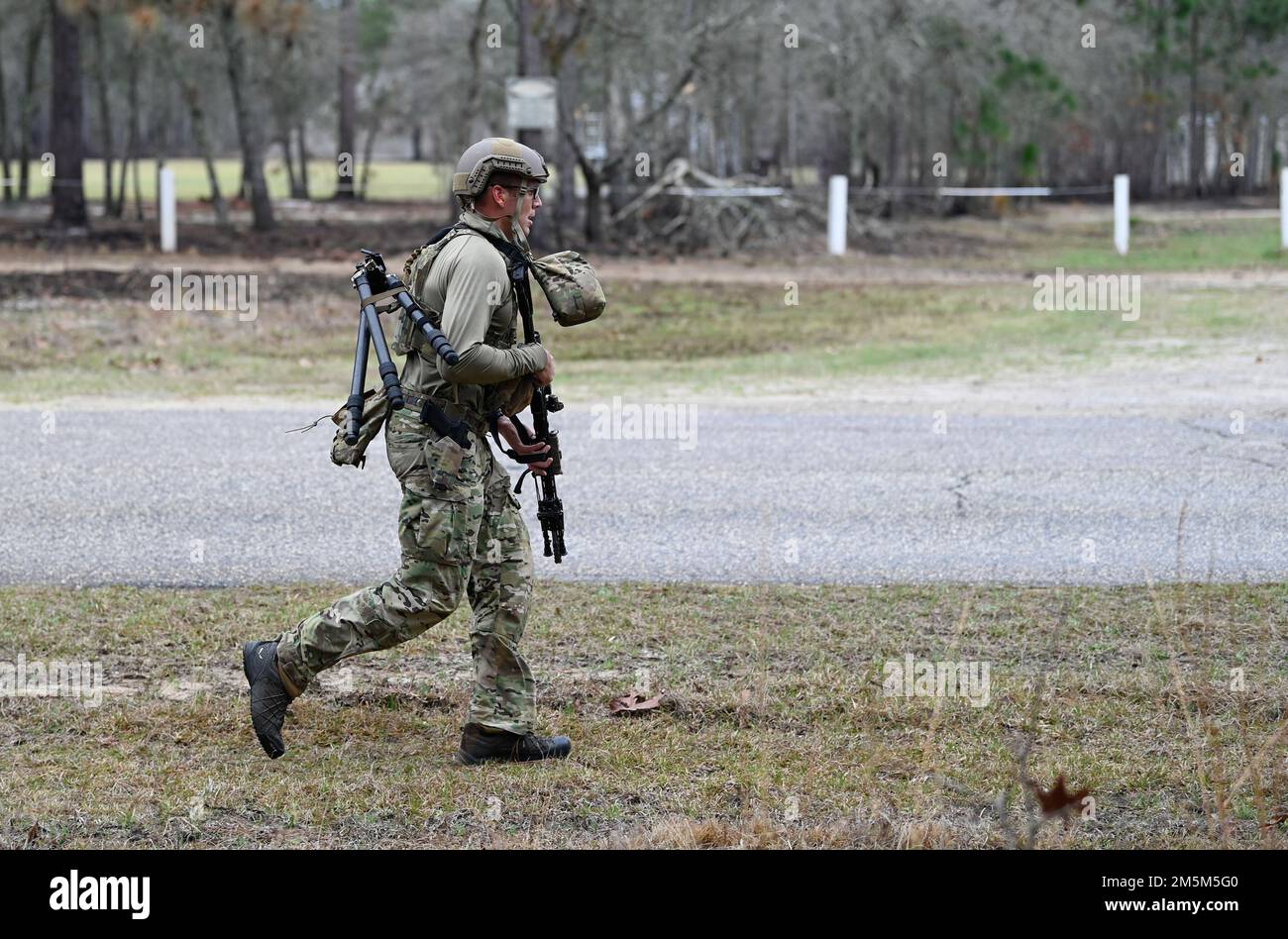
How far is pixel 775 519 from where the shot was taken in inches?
333

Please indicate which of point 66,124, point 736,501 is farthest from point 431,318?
point 66,124

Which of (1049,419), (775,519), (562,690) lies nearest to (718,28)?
(1049,419)

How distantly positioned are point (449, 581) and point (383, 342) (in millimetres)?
736

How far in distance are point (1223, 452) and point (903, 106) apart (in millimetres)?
29376

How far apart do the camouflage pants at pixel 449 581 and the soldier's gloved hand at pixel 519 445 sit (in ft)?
0.24

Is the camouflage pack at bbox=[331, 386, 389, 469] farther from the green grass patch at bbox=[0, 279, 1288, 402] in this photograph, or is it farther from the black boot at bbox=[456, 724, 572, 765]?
the green grass patch at bbox=[0, 279, 1288, 402]

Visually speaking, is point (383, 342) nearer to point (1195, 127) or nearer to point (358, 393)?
point (358, 393)

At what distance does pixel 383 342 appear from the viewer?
4727 millimetres

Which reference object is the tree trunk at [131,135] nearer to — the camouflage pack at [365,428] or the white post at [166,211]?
the white post at [166,211]

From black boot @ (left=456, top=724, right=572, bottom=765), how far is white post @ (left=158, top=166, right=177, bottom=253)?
20.3 metres

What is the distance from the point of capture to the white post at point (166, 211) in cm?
2384

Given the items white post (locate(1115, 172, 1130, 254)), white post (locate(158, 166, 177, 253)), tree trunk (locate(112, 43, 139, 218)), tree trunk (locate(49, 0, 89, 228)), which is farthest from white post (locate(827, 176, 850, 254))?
tree trunk (locate(112, 43, 139, 218))

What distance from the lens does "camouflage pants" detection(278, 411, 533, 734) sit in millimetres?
4801
